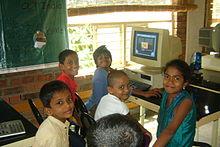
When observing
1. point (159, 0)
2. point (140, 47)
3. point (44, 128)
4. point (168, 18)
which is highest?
point (159, 0)

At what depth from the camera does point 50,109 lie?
62.2 inches

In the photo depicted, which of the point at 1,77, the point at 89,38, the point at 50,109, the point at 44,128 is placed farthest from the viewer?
the point at 89,38

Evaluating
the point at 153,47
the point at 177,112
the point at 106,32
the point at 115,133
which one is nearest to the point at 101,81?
the point at 153,47

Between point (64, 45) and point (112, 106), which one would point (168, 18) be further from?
point (112, 106)

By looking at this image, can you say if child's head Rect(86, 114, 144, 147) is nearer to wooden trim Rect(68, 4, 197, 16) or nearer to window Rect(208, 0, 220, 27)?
wooden trim Rect(68, 4, 197, 16)

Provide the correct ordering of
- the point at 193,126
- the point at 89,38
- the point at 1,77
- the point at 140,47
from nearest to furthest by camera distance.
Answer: the point at 193,126, the point at 1,77, the point at 140,47, the point at 89,38

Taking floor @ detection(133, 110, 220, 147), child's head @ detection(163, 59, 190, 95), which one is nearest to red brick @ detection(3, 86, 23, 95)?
floor @ detection(133, 110, 220, 147)

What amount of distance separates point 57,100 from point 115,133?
848mm

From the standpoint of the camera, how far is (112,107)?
1.71m

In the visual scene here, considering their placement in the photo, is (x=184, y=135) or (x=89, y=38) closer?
(x=184, y=135)

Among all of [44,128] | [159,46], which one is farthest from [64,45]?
[44,128]

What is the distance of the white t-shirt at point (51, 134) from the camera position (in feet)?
4.59

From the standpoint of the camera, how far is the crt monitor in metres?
2.60

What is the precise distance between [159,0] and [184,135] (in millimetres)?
2316
